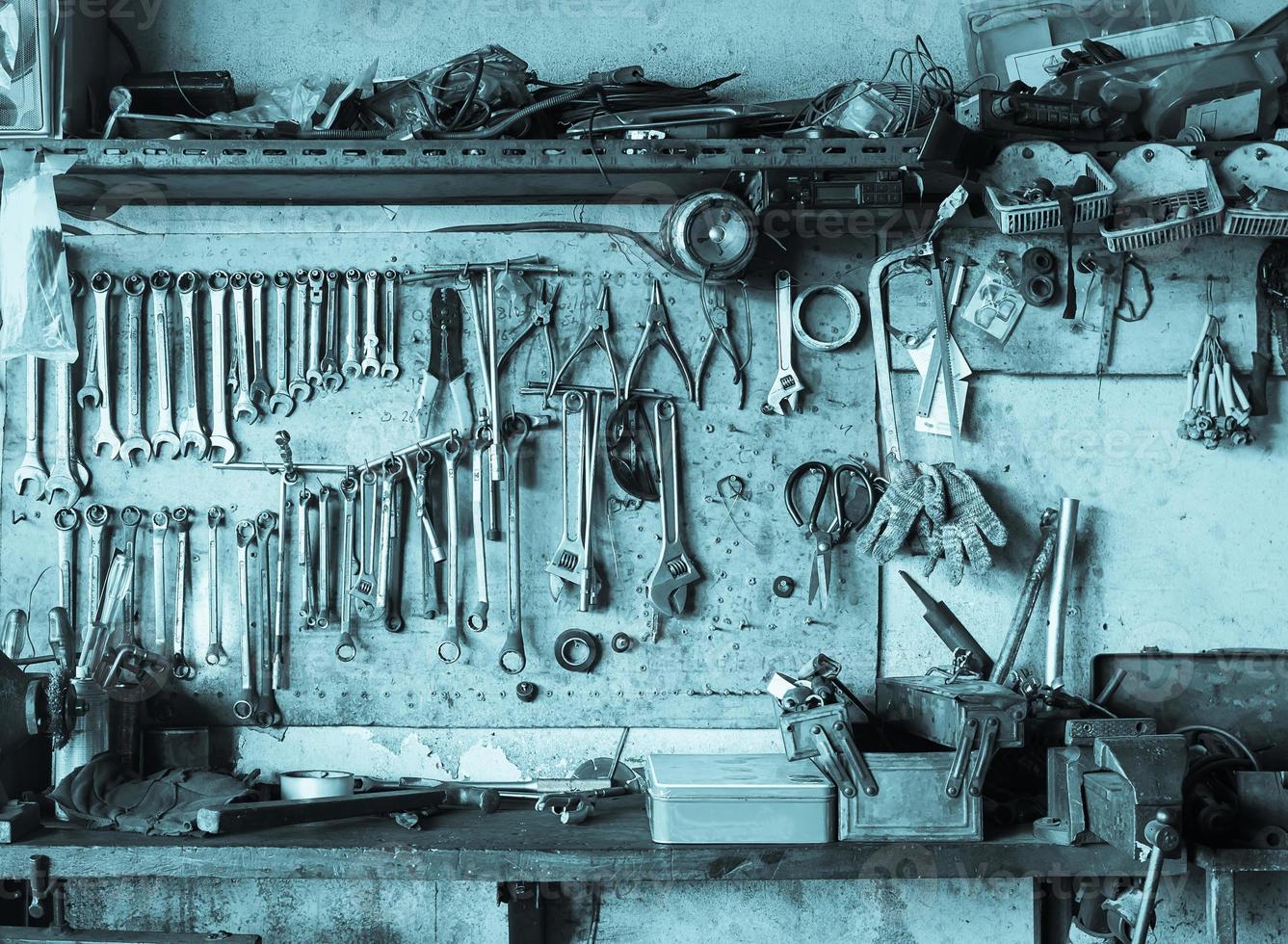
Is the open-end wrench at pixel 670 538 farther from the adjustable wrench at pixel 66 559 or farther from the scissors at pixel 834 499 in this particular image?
the adjustable wrench at pixel 66 559

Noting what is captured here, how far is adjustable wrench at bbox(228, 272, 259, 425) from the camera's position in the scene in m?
→ 2.16

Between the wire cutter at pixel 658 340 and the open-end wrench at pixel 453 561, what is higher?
the wire cutter at pixel 658 340

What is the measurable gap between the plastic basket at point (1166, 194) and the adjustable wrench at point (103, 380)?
6.18 feet

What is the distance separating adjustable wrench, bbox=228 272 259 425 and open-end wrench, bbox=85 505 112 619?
12.3 inches

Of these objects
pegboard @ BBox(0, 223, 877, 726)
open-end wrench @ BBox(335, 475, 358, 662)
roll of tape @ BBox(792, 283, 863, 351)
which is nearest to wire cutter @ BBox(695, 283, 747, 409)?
pegboard @ BBox(0, 223, 877, 726)

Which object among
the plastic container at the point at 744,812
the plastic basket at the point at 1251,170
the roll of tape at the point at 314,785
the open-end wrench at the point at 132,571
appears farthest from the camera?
the open-end wrench at the point at 132,571

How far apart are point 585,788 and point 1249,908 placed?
127 cm

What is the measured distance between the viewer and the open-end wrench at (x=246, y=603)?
2.12m

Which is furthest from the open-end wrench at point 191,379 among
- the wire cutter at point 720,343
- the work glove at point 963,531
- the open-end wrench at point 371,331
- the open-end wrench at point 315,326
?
the work glove at point 963,531

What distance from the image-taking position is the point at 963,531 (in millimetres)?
2076

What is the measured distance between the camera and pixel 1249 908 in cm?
212

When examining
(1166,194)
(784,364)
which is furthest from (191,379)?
(1166,194)

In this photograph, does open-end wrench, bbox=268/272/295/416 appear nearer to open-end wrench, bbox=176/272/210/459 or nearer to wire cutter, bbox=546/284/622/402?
open-end wrench, bbox=176/272/210/459

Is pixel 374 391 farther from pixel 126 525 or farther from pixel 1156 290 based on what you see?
pixel 1156 290
